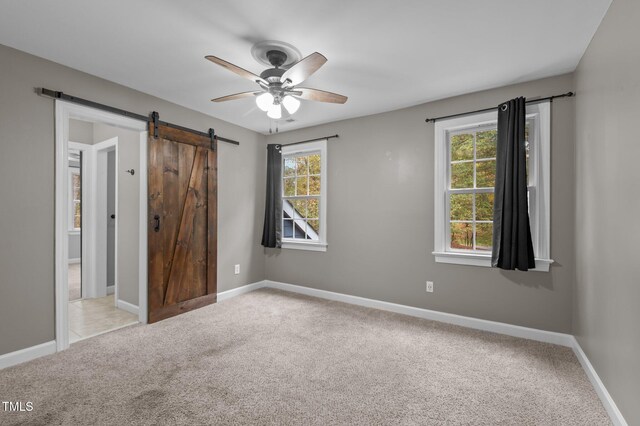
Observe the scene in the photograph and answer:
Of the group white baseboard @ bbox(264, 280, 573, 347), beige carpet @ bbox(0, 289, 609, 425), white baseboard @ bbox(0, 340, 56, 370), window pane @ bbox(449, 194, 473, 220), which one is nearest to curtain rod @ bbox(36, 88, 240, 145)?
white baseboard @ bbox(0, 340, 56, 370)

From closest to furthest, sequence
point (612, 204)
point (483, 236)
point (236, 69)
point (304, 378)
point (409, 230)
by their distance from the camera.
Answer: point (612, 204) → point (236, 69) → point (304, 378) → point (483, 236) → point (409, 230)

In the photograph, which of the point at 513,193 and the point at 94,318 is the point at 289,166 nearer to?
the point at 513,193

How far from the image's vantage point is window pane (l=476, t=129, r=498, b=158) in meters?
3.32

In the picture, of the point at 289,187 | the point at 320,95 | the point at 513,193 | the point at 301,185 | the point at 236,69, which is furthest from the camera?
the point at 289,187

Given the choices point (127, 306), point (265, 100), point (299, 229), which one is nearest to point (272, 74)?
point (265, 100)

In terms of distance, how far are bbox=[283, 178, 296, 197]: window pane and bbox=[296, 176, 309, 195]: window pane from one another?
79mm

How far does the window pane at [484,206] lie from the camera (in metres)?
3.33

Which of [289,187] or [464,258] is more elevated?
[289,187]

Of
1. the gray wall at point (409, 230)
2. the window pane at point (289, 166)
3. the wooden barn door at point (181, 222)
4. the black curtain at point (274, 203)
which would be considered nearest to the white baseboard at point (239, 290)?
the wooden barn door at point (181, 222)

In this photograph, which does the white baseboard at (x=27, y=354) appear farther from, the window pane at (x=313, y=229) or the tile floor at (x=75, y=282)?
the window pane at (x=313, y=229)

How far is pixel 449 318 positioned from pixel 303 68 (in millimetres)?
2995

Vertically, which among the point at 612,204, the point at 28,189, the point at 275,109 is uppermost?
the point at 275,109

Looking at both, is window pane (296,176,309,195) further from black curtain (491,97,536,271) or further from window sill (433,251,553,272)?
black curtain (491,97,536,271)

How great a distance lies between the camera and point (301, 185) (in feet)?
15.5
